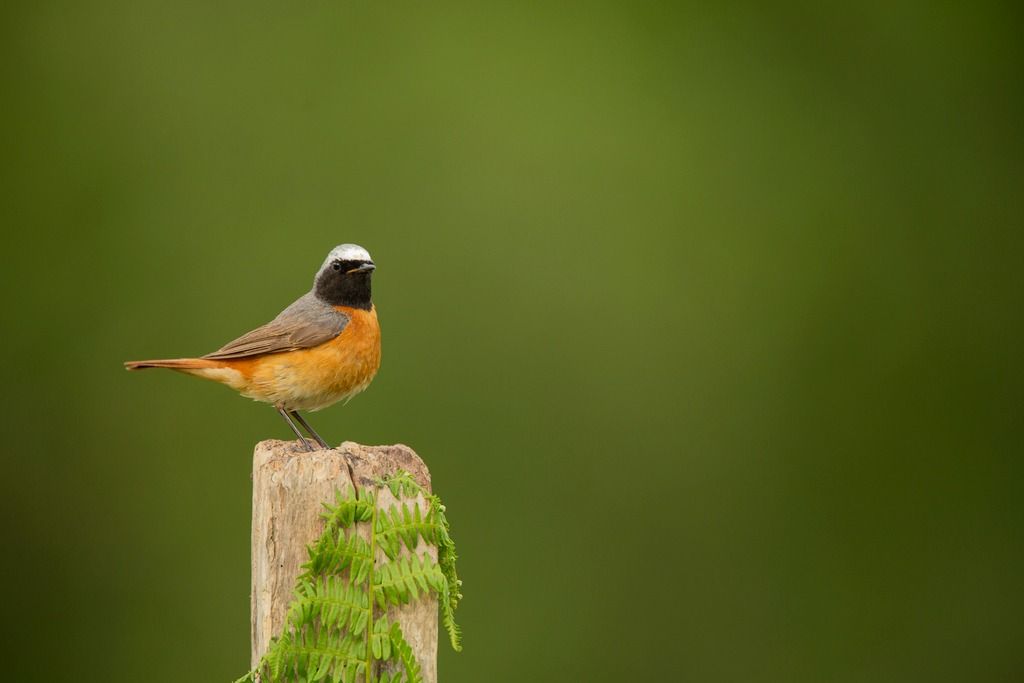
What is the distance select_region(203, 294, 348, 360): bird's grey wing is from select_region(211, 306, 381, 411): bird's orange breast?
0.09ft

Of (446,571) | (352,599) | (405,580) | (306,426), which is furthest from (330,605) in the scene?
(306,426)

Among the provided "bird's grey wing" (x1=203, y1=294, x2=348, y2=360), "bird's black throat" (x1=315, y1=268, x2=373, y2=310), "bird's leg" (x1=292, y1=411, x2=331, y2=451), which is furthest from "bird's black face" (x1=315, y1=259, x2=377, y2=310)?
"bird's leg" (x1=292, y1=411, x2=331, y2=451)

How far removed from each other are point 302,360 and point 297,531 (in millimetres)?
1773

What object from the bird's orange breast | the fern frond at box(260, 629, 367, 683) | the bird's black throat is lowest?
the fern frond at box(260, 629, 367, 683)

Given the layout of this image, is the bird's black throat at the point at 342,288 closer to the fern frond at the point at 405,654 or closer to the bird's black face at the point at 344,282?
the bird's black face at the point at 344,282

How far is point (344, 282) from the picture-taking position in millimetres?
5223

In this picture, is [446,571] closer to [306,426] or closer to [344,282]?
[306,426]

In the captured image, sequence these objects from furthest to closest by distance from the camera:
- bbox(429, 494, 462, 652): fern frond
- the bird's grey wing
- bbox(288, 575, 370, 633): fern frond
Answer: the bird's grey wing → bbox(429, 494, 462, 652): fern frond → bbox(288, 575, 370, 633): fern frond

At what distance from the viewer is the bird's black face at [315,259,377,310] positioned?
Result: 5219mm

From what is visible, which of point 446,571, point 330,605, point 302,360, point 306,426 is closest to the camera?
point 330,605

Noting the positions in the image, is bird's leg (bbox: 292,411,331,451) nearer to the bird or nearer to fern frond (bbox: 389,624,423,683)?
the bird

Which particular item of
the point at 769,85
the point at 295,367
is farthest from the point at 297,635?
the point at 769,85

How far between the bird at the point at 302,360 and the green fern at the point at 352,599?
1655 mm

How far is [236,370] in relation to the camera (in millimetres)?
5004
